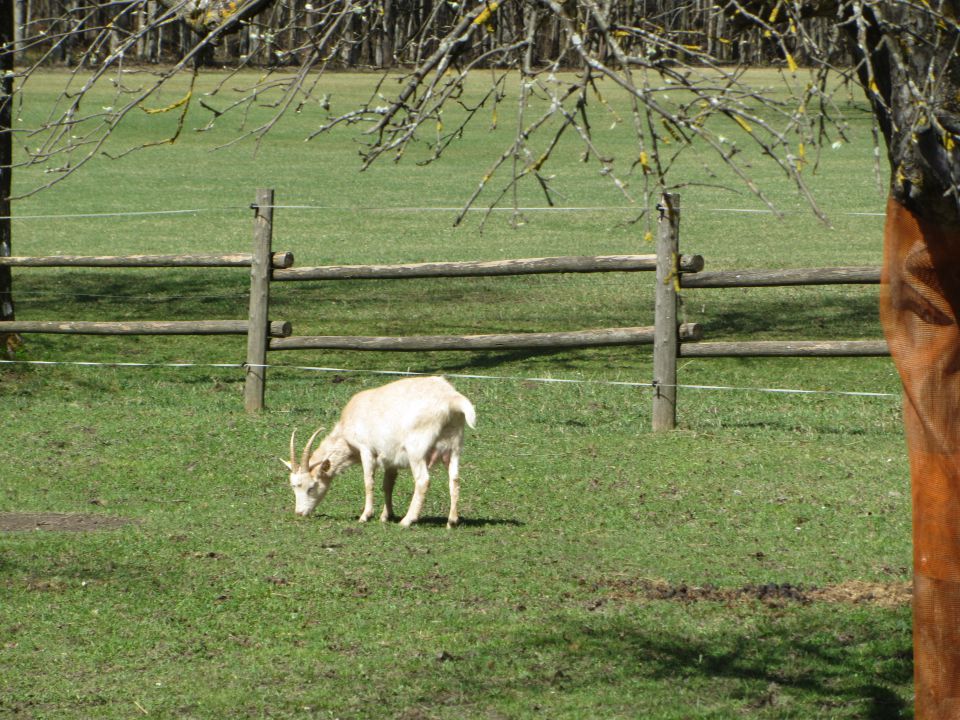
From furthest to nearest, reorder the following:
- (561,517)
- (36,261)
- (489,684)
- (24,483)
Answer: (36,261) < (24,483) < (561,517) < (489,684)

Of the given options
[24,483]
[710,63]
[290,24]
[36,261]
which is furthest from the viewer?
[36,261]

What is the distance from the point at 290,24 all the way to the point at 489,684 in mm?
2827

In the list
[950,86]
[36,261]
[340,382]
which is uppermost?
[950,86]

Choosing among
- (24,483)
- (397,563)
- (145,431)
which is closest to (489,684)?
(397,563)

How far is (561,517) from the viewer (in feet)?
29.4

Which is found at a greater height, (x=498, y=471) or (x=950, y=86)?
(x=950, y=86)

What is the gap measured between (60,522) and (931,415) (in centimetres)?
541

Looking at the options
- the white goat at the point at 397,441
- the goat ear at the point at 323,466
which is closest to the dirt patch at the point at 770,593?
the white goat at the point at 397,441

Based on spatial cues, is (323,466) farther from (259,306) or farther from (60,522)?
(259,306)

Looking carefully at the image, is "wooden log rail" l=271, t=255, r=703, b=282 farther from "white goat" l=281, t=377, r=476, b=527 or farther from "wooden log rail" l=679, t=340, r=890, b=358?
"white goat" l=281, t=377, r=476, b=527

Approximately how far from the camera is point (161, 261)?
12.7m

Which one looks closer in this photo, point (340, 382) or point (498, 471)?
point (498, 471)

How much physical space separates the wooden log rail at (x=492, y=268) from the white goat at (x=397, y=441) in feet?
10.1

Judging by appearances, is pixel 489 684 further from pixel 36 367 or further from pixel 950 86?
pixel 36 367
